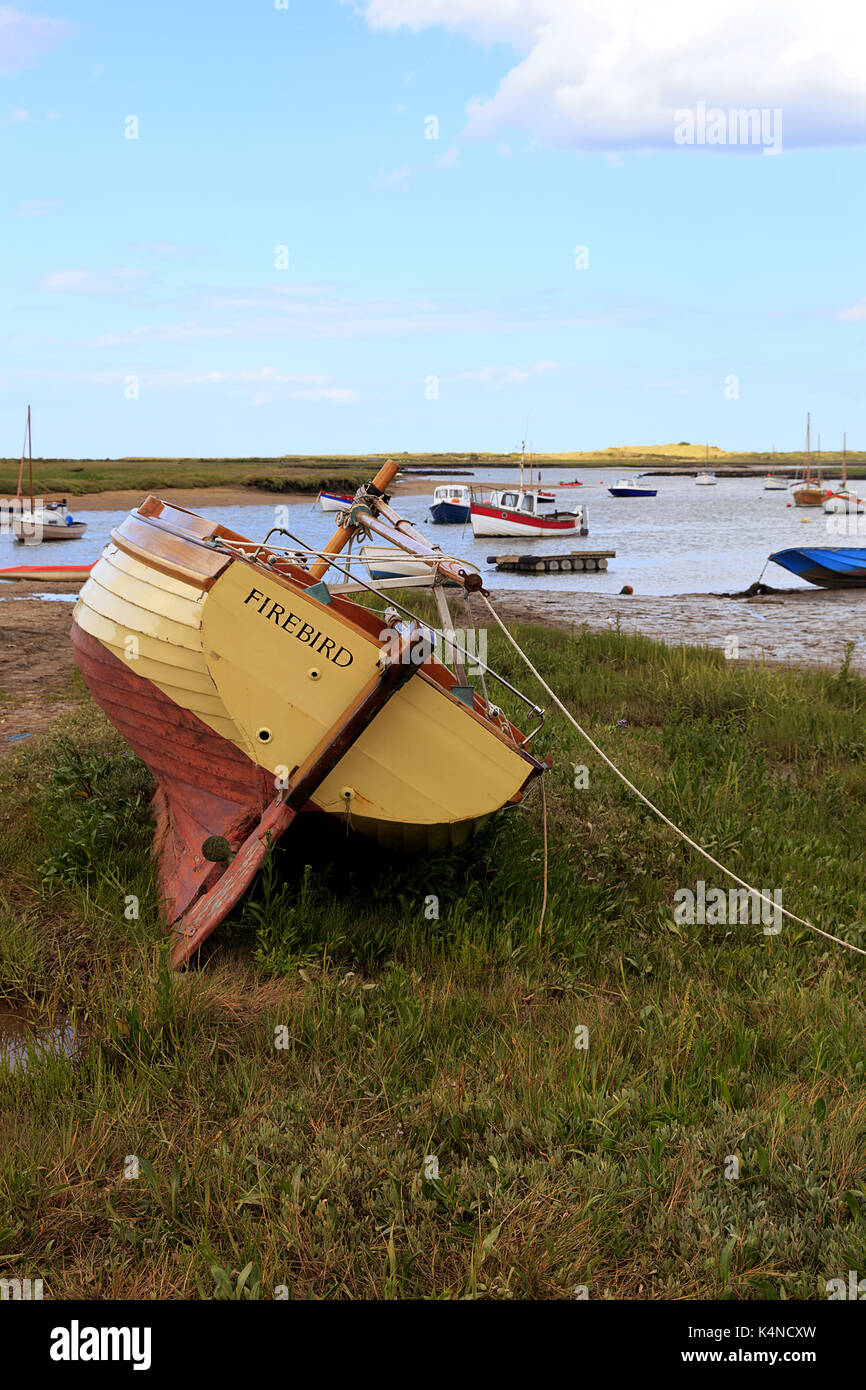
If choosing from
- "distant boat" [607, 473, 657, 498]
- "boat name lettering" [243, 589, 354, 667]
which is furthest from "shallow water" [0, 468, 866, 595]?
"distant boat" [607, 473, 657, 498]

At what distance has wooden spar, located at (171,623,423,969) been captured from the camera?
449 centimetres

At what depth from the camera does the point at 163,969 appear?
4078 millimetres

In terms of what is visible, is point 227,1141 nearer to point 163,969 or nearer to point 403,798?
point 163,969

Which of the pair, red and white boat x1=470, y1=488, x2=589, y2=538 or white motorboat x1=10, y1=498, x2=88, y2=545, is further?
red and white boat x1=470, y1=488, x2=589, y2=538

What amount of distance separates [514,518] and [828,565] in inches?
763

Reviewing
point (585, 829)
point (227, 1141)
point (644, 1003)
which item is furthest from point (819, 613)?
point (227, 1141)

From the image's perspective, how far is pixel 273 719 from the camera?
184 inches

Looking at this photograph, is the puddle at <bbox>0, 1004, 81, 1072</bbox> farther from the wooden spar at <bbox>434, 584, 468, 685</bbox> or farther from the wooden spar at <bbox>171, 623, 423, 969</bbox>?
the wooden spar at <bbox>434, 584, 468, 685</bbox>

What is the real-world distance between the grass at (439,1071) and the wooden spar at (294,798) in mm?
139

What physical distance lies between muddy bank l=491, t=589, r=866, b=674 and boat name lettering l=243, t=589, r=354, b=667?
36.6 feet

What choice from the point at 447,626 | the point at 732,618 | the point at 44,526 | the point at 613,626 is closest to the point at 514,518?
the point at 44,526

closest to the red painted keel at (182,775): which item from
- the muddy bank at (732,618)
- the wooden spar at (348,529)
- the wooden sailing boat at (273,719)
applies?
the wooden sailing boat at (273,719)

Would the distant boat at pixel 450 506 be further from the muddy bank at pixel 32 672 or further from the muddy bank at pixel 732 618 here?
the muddy bank at pixel 32 672
